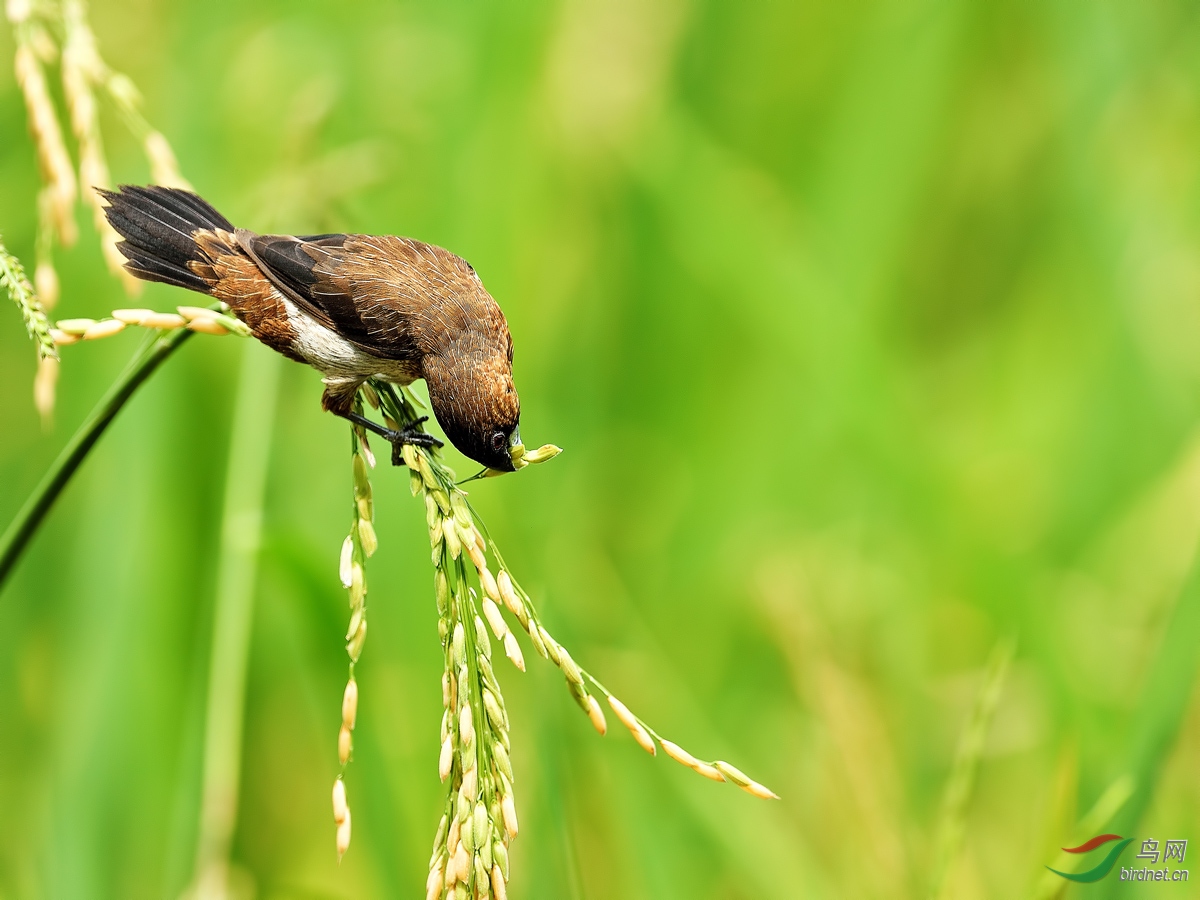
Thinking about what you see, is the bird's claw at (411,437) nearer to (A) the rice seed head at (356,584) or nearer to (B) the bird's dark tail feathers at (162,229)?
(A) the rice seed head at (356,584)

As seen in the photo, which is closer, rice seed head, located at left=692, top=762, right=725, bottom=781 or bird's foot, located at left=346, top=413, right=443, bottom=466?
rice seed head, located at left=692, top=762, right=725, bottom=781

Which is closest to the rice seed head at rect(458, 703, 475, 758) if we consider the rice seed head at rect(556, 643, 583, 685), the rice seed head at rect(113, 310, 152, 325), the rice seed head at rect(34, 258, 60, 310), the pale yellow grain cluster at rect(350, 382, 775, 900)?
the pale yellow grain cluster at rect(350, 382, 775, 900)

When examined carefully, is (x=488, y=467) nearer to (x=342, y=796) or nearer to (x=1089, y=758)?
(x=342, y=796)

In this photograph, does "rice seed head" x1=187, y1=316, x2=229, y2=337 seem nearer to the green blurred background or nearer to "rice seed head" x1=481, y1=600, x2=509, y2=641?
"rice seed head" x1=481, y1=600, x2=509, y2=641

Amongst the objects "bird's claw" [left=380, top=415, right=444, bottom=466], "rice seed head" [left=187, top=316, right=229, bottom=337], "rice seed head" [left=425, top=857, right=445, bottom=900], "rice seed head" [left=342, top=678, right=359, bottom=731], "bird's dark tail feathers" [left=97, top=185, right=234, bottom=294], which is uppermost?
"bird's dark tail feathers" [left=97, top=185, right=234, bottom=294]

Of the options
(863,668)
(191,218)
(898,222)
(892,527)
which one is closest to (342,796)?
(191,218)

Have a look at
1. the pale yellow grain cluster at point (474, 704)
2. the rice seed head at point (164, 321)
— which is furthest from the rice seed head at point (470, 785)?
the rice seed head at point (164, 321)
